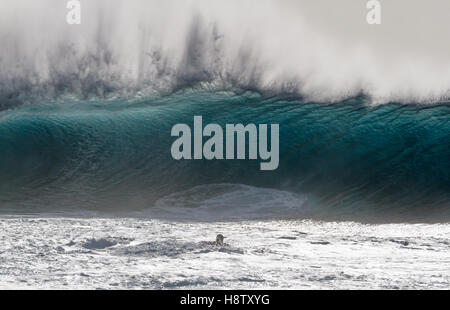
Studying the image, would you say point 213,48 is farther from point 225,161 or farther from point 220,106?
point 225,161

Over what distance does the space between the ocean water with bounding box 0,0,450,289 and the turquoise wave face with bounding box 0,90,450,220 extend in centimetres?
5

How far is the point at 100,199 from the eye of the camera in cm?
1392

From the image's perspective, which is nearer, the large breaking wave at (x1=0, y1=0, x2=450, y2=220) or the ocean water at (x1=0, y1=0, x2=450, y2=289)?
the ocean water at (x1=0, y1=0, x2=450, y2=289)

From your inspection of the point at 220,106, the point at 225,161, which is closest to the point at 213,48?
the point at 220,106

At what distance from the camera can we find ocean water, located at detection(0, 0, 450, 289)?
8.50m

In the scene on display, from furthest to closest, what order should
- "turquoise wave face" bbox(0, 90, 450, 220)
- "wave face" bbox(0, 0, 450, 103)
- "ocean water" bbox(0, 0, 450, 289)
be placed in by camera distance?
"wave face" bbox(0, 0, 450, 103)
"turquoise wave face" bbox(0, 90, 450, 220)
"ocean water" bbox(0, 0, 450, 289)

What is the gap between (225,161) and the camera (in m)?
15.5

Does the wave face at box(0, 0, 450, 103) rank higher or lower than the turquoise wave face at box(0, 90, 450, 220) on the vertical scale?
higher

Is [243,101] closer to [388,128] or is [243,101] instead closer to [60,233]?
[388,128]

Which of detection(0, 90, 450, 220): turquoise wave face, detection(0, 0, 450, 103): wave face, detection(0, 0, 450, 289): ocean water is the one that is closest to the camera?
detection(0, 0, 450, 289): ocean water

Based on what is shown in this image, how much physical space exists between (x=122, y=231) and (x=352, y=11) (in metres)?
11.1

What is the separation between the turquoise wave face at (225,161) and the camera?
13.8 meters

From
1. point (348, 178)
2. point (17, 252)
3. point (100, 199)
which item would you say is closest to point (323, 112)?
point (348, 178)

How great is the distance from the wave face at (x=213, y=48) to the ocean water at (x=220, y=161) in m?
0.04
